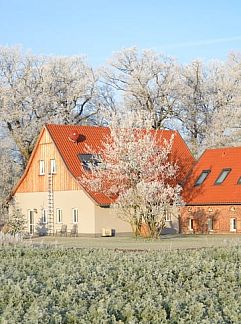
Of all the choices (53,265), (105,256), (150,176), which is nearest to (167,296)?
(53,265)

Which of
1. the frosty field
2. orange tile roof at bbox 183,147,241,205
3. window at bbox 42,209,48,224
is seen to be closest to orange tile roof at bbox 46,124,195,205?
orange tile roof at bbox 183,147,241,205

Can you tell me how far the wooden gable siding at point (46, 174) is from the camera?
53.3m

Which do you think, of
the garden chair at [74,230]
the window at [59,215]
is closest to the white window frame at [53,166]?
the window at [59,215]

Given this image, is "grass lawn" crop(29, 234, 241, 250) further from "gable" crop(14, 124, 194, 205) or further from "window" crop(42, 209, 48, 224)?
"window" crop(42, 209, 48, 224)

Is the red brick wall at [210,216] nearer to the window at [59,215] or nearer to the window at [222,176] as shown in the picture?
the window at [222,176]

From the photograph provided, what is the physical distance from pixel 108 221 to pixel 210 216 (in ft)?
23.8

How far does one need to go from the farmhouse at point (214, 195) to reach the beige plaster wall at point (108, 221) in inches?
197

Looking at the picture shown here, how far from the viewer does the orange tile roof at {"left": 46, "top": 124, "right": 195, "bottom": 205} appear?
5278 cm

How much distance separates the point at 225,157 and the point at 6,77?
74.7ft

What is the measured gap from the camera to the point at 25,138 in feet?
213

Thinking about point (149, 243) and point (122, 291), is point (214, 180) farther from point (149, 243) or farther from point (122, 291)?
point (122, 291)

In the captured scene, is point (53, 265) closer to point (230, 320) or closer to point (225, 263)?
Answer: point (225, 263)

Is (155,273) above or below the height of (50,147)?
below

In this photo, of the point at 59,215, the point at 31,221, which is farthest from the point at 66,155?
the point at 31,221
